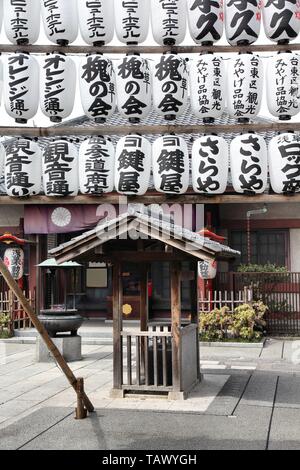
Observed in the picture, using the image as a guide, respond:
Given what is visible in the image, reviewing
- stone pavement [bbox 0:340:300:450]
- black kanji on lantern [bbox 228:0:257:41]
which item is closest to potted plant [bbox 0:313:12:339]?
stone pavement [bbox 0:340:300:450]

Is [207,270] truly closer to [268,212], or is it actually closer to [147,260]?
[268,212]

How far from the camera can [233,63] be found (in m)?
8.72

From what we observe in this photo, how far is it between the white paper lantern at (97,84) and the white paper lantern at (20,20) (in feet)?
3.36

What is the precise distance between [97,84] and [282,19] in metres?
3.15

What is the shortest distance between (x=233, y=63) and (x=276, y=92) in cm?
86

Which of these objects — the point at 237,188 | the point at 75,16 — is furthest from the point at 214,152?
the point at 75,16

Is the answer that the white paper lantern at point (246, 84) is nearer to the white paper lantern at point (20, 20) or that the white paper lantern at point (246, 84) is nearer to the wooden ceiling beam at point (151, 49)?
the wooden ceiling beam at point (151, 49)

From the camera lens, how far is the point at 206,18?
8484 mm

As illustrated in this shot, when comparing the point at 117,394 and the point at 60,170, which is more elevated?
the point at 60,170

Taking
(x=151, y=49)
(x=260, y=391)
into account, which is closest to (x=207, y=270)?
(x=260, y=391)

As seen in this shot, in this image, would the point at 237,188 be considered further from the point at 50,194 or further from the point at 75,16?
the point at 75,16

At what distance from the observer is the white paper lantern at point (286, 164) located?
855cm

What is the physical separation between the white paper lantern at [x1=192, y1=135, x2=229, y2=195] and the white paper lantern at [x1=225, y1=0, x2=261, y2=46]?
1673 mm

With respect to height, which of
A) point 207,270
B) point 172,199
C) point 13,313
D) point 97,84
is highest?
point 97,84
